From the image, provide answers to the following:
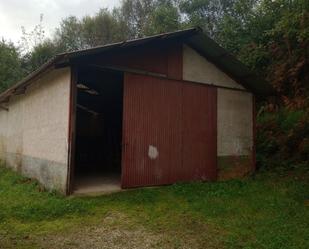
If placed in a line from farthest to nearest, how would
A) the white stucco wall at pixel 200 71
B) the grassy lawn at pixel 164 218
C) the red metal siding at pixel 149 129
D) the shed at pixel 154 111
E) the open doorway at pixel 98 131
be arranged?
the open doorway at pixel 98 131, the white stucco wall at pixel 200 71, the red metal siding at pixel 149 129, the shed at pixel 154 111, the grassy lawn at pixel 164 218

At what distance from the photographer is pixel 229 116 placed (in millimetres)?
9672

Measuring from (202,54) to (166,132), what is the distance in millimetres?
2463

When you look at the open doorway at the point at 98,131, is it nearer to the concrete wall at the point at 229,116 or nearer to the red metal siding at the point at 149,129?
the concrete wall at the point at 229,116

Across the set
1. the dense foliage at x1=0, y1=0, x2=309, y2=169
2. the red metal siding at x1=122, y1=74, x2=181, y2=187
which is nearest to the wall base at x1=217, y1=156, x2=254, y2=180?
the red metal siding at x1=122, y1=74, x2=181, y2=187

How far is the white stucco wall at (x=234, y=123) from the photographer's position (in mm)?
9510

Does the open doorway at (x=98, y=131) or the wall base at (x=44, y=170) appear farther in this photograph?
the open doorway at (x=98, y=131)

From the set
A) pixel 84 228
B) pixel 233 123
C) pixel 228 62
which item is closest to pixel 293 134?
pixel 233 123

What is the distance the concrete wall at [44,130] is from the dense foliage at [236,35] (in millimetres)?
6175

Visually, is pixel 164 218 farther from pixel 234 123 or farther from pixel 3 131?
Answer: pixel 3 131

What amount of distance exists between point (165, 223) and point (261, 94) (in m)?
6.15

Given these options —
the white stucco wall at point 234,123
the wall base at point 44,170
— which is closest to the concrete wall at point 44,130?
the wall base at point 44,170

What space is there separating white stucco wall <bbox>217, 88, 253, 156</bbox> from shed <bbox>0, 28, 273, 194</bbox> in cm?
3

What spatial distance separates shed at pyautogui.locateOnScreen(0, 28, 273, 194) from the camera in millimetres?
7684

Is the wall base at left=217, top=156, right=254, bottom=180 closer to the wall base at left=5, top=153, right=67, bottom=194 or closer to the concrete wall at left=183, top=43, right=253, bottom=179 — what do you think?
the concrete wall at left=183, top=43, right=253, bottom=179
